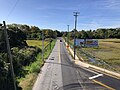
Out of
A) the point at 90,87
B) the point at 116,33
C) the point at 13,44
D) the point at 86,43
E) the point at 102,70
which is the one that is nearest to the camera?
the point at 90,87

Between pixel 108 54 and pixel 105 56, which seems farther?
pixel 108 54

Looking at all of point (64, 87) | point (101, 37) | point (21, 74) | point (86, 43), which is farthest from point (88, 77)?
point (101, 37)

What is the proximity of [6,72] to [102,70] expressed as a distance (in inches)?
638

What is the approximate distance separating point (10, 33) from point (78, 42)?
27298 millimetres

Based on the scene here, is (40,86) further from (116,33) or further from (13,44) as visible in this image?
(116,33)

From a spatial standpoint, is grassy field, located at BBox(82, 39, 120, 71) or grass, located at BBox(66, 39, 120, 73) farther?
grassy field, located at BBox(82, 39, 120, 71)

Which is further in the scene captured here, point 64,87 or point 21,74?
point 21,74

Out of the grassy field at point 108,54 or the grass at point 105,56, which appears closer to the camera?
the grass at point 105,56

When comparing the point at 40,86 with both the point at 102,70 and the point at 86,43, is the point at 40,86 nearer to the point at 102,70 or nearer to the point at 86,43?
the point at 102,70

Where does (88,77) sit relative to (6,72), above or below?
below

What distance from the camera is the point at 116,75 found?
2828 centimetres

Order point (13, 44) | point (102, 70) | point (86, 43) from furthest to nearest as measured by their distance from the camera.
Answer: point (86, 43)
point (13, 44)
point (102, 70)

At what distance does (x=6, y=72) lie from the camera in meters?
20.3

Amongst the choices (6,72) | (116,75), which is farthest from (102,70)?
(6,72)
